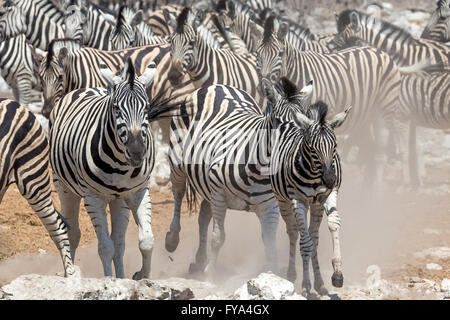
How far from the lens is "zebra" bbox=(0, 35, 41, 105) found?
42.5 ft

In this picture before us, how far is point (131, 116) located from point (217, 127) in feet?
4.65

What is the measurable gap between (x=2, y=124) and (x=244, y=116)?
1.96 m

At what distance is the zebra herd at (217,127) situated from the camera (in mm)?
6395

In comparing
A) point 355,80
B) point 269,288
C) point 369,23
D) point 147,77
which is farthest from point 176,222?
point 369,23

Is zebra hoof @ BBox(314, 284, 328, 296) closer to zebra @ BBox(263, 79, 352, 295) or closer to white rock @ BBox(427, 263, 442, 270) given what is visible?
zebra @ BBox(263, 79, 352, 295)

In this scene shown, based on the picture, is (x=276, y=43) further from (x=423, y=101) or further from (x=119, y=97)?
(x=119, y=97)

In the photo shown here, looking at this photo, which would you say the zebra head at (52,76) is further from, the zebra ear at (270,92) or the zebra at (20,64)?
the zebra ear at (270,92)

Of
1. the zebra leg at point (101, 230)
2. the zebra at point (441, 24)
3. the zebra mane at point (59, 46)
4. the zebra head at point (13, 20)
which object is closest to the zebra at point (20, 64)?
the zebra head at point (13, 20)

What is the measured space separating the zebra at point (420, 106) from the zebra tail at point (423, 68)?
185mm

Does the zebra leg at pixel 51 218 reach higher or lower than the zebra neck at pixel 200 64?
lower

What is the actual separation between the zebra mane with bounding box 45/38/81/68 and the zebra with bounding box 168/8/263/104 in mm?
1136

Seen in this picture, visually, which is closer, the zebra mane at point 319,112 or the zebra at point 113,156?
the zebra mane at point 319,112

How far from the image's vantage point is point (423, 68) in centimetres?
1106
